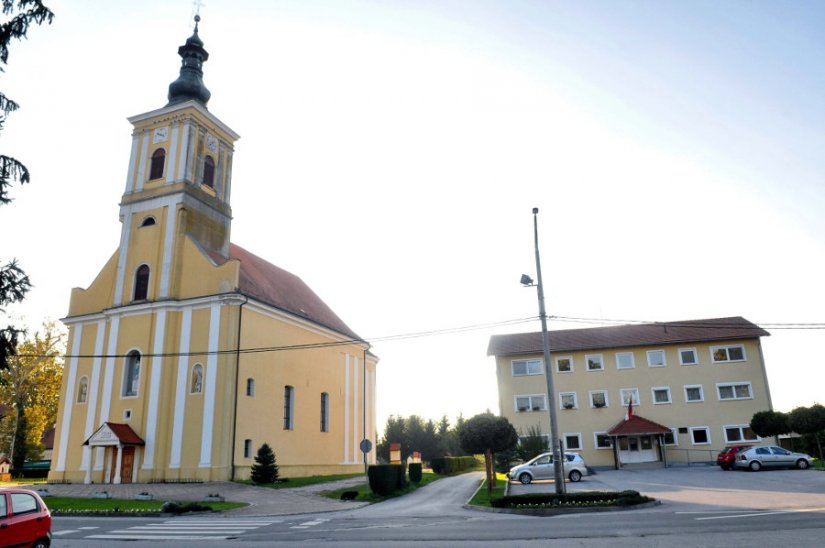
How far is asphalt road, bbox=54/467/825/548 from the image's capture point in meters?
11.4

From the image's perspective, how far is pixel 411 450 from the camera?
71.6m

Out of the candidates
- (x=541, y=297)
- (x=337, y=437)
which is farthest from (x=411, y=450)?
(x=541, y=297)

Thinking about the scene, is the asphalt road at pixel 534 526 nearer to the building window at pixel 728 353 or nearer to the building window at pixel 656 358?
the building window at pixel 656 358

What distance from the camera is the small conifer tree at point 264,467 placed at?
Answer: 96.0 ft

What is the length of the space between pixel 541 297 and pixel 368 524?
9.01 meters

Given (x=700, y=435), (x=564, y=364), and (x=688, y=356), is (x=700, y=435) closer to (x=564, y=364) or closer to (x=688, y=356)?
(x=688, y=356)

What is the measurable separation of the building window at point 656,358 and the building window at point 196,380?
3088 centimetres

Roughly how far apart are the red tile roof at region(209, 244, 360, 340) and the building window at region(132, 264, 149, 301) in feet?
12.9

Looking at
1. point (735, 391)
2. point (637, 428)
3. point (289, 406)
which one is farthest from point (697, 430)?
point (289, 406)

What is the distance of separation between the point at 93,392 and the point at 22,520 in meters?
25.1

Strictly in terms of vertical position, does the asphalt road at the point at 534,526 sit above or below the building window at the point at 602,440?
below

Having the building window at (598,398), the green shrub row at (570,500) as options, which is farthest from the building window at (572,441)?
the green shrub row at (570,500)

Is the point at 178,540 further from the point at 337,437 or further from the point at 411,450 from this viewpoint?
the point at 411,450

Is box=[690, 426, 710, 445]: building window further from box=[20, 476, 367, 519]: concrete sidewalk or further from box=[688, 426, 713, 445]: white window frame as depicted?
box=[20, 476, 367, 519]: concrete sidewalk
